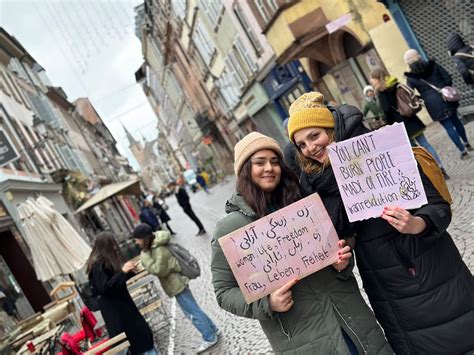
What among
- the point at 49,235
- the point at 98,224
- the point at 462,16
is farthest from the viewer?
the point at 98,224

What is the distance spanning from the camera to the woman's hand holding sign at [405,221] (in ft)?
7.54

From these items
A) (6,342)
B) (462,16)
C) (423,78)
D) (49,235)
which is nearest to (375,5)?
(462,16)

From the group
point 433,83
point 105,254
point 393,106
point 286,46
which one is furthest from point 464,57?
point 286,46

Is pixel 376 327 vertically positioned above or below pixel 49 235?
below

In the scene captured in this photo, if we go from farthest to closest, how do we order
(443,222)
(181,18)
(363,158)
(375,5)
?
(181,18)
(375,5)
(363,158)
(443,222)

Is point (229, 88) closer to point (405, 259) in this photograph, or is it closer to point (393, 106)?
point (393, 106)

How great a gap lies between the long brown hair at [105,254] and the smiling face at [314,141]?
3303mm

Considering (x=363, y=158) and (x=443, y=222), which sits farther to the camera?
(x=363, y=158)

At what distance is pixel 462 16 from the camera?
1094 cm

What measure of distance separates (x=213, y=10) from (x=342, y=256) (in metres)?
27.0

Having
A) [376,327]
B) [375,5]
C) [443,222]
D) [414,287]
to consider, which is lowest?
[376,327]

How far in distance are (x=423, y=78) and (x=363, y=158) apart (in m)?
6.07

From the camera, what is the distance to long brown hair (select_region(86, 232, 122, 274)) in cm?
535

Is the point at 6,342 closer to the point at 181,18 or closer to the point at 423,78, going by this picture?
the point at 423,78
